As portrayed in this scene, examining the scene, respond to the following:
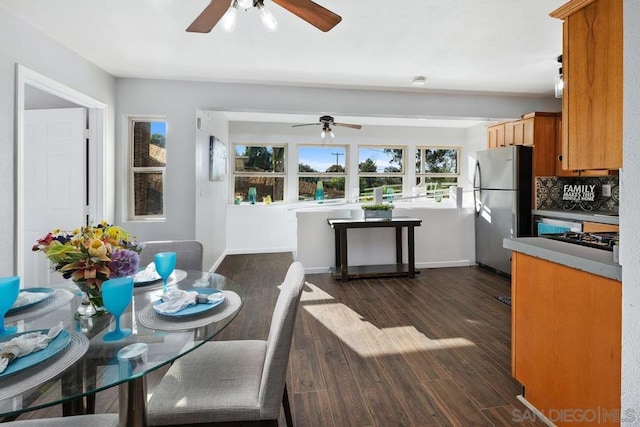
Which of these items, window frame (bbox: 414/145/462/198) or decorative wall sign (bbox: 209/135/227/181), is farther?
window frame (bbox: 414/145/462/198)

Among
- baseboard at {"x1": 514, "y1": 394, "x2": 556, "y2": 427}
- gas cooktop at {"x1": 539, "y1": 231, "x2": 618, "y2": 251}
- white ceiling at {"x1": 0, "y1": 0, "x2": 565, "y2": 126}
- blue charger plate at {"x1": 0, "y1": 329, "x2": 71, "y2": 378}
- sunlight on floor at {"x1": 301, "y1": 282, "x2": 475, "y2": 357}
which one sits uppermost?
white ceiling at {"x1": 0, "y1": 0, "x2": 565, "y2": 126}

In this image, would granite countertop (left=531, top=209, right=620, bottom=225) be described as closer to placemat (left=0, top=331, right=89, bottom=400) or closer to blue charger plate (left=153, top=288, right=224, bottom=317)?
blue charger plate (left=153, top=288, right=224, bottom=317)

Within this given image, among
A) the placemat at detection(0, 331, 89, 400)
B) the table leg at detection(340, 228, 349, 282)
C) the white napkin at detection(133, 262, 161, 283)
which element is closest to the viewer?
the placemat at detection(0, 331, 89, 400)

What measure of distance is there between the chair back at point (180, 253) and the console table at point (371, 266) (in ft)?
7.42

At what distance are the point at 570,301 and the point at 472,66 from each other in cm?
270

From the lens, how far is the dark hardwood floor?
188 centimetres

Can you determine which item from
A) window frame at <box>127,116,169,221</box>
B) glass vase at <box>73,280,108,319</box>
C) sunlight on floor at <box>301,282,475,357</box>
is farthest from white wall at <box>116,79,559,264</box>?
glass vase at <box>73,280,108,319</box>

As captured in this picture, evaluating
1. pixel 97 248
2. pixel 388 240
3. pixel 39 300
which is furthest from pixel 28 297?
pixel 388 240

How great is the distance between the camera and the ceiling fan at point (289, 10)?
66.3 inches

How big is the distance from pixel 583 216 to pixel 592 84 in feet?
9.22

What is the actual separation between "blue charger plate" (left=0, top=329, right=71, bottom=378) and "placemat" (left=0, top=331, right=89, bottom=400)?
0.01 metres

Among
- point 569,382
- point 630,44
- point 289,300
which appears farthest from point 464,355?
point 630,44

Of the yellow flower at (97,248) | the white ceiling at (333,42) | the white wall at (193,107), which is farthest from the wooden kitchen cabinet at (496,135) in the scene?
the yellow flower at (97,248)

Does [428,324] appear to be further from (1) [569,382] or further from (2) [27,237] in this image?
(2) [27,237]
